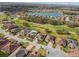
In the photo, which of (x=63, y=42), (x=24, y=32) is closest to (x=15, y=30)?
(x=24, y=32)

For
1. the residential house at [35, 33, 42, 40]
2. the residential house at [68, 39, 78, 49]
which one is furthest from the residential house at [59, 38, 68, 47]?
the residential house at [35, 33, 42, 40]

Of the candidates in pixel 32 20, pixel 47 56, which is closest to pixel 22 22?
pixel 32 20

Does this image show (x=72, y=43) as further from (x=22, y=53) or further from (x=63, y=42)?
(x=22, y=53)

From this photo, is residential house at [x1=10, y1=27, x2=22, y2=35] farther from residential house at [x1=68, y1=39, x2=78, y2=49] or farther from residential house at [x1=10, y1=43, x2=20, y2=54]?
residential house at [x1=68, y1=39, x2=78, y2=49]

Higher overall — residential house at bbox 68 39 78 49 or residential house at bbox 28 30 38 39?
residential house at bbox 28 30 38 39

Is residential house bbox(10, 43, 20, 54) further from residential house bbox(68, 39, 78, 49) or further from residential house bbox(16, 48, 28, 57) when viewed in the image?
residential house bbox(68, 39, 78, 49)

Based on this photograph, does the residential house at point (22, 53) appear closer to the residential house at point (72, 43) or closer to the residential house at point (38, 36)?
the residential house at point (38, 36)

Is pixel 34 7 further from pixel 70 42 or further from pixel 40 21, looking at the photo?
pixel 70 42

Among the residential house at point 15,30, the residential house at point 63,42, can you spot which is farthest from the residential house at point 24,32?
the residential house at point 63,42

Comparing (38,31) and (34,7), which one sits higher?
(34,7)

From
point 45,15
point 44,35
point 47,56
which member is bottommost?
point 47,56

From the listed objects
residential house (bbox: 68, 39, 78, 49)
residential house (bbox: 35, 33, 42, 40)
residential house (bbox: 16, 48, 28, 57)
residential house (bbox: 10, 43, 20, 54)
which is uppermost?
residential house (bbox: 35, 33, 42, 40)
